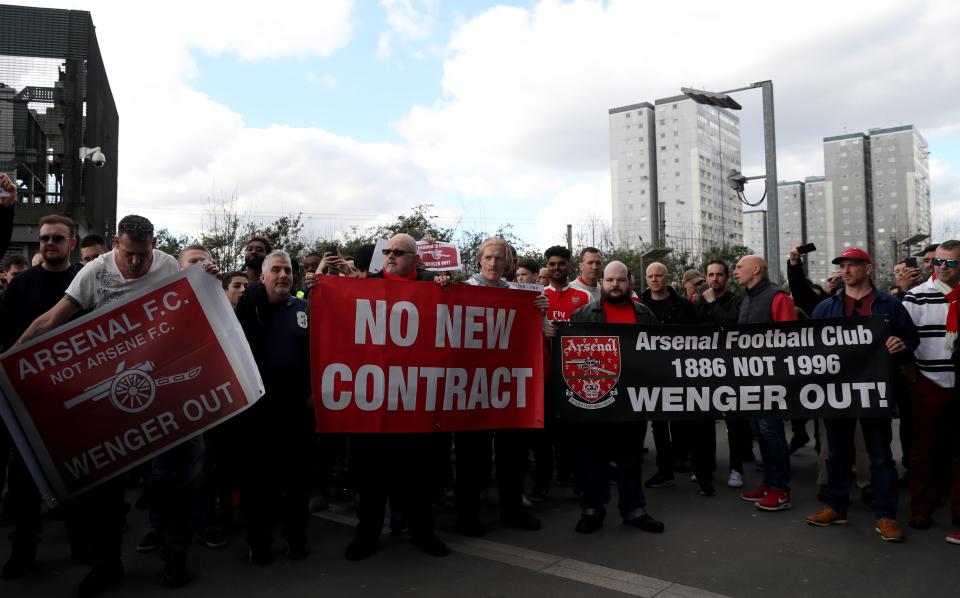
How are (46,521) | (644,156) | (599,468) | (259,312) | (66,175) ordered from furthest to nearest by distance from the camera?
(644,156) < (66,175) < (46,521) < (599,468) < (259,312)

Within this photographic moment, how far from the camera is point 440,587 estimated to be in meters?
4.15

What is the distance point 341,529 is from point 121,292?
234 cm

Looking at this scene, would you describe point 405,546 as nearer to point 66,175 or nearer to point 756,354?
point 756,354

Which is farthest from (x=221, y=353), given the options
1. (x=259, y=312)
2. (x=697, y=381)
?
(x=697, y=381)

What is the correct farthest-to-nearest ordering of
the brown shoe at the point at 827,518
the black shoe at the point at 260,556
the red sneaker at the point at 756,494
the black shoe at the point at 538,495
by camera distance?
1. the black shoe at the point at 538,495
2. the red sneaker at the point at 756,494
3. the brown shoe at the point at 827,518
4. the black shoe at the point at 260,556

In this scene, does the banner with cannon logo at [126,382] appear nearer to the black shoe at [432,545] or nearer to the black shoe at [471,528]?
the black shoe at [432,545]

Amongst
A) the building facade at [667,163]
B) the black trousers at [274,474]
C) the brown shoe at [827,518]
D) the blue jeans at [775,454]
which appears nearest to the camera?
the black trousers at [274,474]

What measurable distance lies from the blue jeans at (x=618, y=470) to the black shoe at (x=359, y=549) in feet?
5.24

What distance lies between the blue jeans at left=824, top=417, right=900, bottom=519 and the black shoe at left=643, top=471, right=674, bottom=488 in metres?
1.61

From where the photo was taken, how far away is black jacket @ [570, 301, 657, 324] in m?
5.66

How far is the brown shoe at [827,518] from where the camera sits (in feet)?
17.4

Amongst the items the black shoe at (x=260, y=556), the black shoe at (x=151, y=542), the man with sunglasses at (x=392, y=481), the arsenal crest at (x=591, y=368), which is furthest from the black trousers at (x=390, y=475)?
the black shoe at (x=151, y=542)

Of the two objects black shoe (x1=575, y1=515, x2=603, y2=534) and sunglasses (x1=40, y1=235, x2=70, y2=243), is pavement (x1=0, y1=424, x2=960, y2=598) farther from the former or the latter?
sunglasses (x1=40, y1=235, x2=70, y2=243)

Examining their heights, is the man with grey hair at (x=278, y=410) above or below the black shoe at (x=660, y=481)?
above
